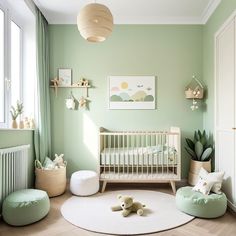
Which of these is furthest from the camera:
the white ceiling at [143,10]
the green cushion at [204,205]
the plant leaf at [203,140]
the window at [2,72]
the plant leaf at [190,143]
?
the plant leaf at [190,143]

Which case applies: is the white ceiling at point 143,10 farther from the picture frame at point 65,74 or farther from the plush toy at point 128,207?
the plush toy at point 128,207

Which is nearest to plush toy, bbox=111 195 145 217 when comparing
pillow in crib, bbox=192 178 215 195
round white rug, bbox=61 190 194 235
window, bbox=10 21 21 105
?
round white rug, bbox=61 190 194 235

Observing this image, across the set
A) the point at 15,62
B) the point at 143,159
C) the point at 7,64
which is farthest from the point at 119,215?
the point at 15,62

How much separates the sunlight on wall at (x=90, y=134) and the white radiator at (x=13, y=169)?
0.99 metres

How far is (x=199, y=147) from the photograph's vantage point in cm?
294

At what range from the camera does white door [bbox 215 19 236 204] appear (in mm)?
2375

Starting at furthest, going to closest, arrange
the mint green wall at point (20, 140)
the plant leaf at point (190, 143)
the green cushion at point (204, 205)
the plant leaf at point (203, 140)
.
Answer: the plant leaf at point (190, 143) < the plant leaf at point (203, 140) < the mint green wall at point (20, 140) < the green cushion at point (204, 205)

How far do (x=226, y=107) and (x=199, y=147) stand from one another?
2.28ft

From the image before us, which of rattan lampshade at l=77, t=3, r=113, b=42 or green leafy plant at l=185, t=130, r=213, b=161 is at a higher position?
rattan lampshade at l=77, t=3, r=113, b=42

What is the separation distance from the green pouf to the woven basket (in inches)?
24.4

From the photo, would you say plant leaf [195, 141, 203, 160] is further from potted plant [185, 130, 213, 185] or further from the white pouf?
the white pouf

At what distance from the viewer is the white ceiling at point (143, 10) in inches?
112

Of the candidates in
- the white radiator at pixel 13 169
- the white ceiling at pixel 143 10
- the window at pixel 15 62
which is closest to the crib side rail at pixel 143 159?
the white radiator at pixel 13 169

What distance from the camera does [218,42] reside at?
278cm
